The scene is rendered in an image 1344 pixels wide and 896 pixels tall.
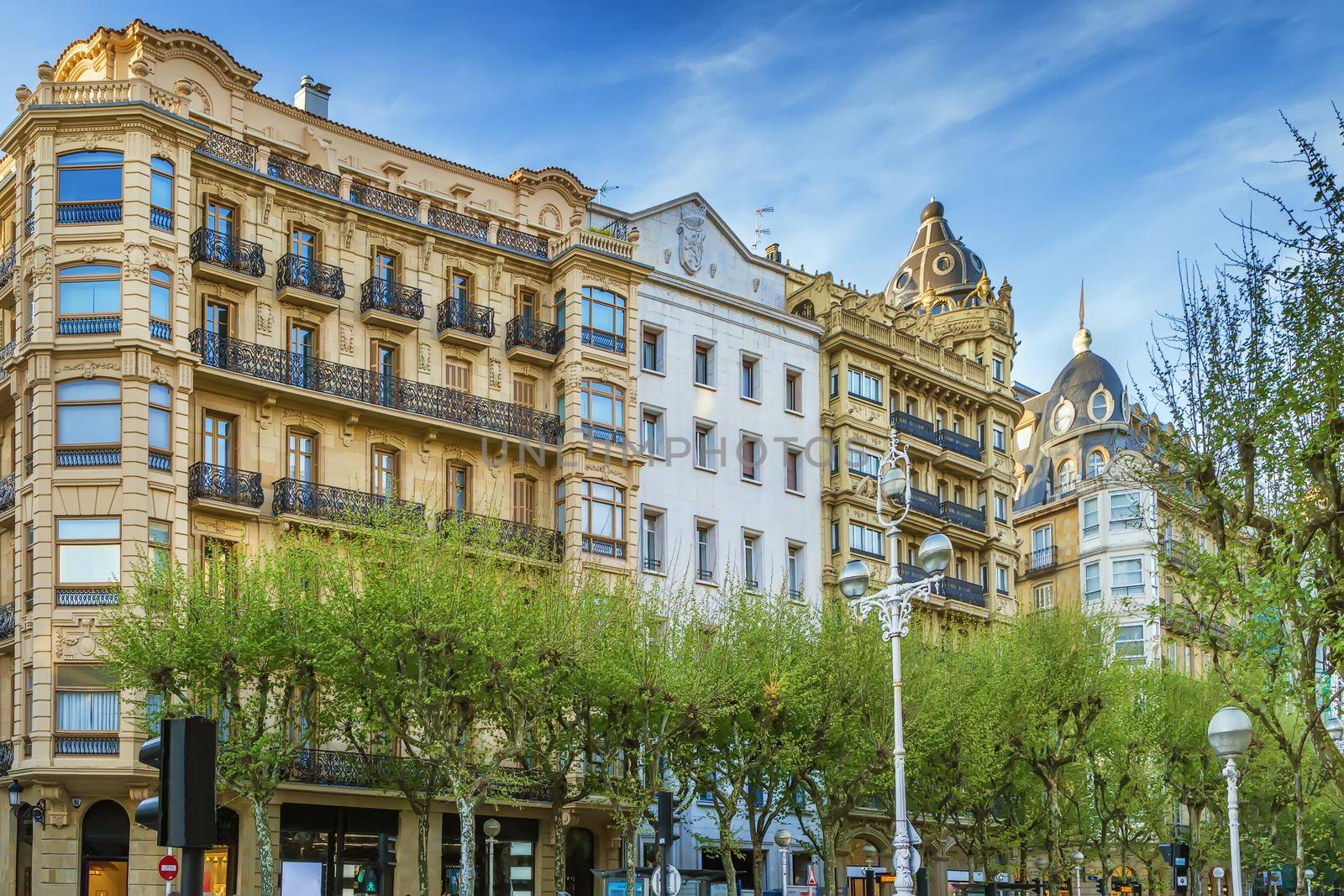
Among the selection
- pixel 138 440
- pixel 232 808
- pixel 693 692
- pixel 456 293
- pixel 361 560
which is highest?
pixel 456 293

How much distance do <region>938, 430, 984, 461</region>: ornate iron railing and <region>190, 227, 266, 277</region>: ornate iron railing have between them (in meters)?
31.5

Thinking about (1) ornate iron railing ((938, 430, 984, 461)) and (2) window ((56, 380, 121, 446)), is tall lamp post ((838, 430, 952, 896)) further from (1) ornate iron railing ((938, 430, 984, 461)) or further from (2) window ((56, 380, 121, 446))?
(1) ornate iron railing ((938, 430, 984, 461))

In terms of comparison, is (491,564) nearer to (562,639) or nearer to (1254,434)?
(562,639)

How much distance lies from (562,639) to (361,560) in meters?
5.23

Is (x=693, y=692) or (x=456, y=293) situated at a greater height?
(x=456, y=293)

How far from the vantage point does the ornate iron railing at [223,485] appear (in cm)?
4259

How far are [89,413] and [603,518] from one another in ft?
53.5

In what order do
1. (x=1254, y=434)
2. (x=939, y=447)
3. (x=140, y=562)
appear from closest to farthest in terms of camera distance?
(x=1254, y=434)
(x=140, y=562)
(x=939, y=447)

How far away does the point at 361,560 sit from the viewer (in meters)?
38.8

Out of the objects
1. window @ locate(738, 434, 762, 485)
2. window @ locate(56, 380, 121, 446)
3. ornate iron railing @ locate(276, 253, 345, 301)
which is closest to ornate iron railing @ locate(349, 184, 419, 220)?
ornate iron railing @ locate(276, 253, 345, 301)

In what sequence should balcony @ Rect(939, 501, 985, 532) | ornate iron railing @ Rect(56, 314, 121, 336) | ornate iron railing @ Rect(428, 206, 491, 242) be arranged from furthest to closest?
balcony @ Rect(939, 501, 985, 532), ornate iron railing @ Rect(428, 206, 491, 242), ornate iron railing @ Rect(56, 314, 121, 336)

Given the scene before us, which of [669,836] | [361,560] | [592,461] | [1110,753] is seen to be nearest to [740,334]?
[592,461]

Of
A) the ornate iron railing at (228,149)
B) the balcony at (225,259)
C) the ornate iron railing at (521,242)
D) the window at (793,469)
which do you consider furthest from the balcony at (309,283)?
the window at (793,469)

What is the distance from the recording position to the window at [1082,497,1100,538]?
286 feet
